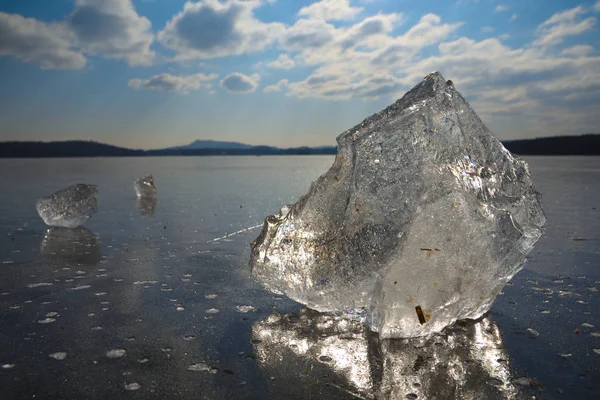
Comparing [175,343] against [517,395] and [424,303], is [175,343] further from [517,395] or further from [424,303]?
[517,395]

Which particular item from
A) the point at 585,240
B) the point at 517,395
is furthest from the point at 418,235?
the point at 585,240

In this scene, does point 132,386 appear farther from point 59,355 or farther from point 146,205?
point 146,205

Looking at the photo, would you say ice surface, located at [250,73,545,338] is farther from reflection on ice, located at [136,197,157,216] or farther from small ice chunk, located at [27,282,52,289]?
reflection on ice, located at [136,197,157,216]

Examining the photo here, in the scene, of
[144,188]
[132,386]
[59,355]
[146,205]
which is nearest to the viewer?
[132,386]

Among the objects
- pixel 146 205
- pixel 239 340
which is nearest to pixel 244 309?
pixel 239 340

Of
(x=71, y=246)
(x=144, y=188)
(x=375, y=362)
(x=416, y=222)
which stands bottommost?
(x=375, y=362)

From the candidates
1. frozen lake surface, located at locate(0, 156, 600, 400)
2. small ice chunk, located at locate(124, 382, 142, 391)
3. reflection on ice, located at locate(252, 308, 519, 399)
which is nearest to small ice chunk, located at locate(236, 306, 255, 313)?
frozen lake surface, located at locate(0, 156, 600, 400)
